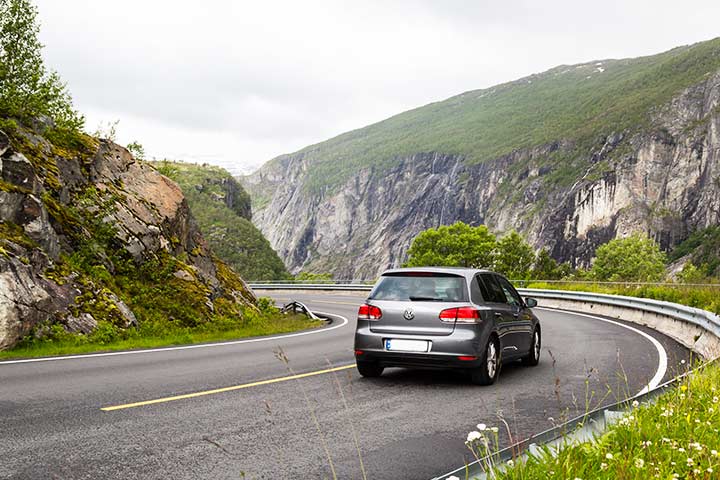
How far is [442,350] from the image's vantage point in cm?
829

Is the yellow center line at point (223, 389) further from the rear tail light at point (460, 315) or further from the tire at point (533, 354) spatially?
the tire at point (533, 354)

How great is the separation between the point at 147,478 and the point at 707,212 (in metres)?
164

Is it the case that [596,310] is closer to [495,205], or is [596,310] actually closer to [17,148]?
[17,148]

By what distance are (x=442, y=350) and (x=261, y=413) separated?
271 centimetres

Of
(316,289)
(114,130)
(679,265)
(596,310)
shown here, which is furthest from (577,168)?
(114,130)

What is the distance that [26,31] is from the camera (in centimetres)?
1656

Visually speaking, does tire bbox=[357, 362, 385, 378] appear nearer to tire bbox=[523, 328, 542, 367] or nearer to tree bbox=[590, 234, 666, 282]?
tire bbox=[523, 328, 542, 367]

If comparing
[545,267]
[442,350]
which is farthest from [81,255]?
[545,267]

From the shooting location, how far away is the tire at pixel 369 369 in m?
8.95

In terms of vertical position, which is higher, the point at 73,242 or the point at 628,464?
the point at 73,242

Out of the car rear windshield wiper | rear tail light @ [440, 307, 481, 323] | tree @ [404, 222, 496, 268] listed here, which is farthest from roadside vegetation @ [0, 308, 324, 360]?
tree @ [404, 222, 496, 268]

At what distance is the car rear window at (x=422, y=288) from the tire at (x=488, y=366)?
2.51 ft

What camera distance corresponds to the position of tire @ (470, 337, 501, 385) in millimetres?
8398

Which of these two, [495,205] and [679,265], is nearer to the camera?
[679,265]
